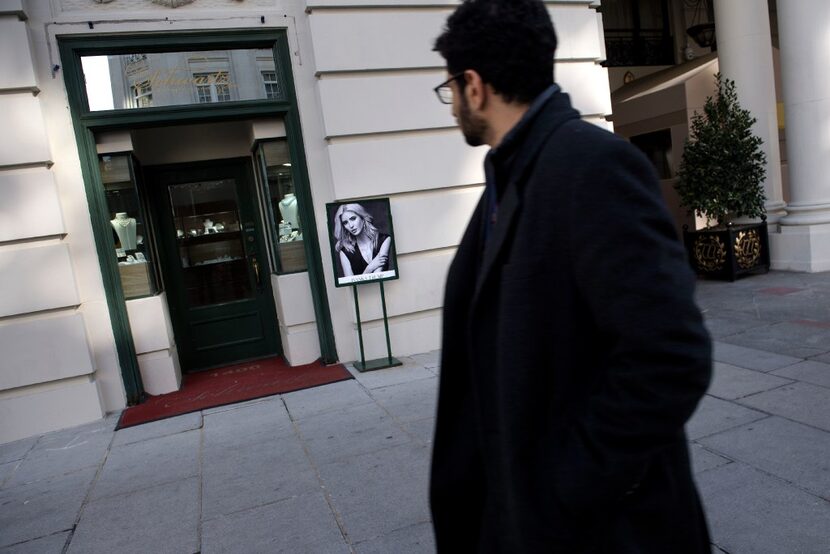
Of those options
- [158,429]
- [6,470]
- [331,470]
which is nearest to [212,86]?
[158,429]

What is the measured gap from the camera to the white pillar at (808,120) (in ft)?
29.7

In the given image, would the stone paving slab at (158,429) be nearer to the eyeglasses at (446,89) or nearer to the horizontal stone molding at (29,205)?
the horizontal stone molding at (29,205)

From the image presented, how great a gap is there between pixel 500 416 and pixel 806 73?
10252mm

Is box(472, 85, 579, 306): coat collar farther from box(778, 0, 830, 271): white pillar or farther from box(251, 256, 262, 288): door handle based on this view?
box(778, 0, 830, 271): white pillar

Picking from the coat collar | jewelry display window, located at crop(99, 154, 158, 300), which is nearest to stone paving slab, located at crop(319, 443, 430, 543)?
the coat collar

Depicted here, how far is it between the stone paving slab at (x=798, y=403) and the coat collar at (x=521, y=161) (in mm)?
3697

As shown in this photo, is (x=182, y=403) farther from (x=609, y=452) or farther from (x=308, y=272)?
(x=609, y=452)

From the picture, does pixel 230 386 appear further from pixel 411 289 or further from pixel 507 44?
pixel 507 44

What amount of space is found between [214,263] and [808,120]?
8902mm

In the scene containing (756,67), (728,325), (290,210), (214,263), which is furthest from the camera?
(756,67)

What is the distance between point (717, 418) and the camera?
169 inches

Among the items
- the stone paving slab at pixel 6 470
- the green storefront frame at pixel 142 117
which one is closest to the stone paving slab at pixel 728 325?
the green storefront frame at pixel 142 117

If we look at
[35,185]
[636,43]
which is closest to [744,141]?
[636,43]

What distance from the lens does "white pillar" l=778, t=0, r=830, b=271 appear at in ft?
29.7
